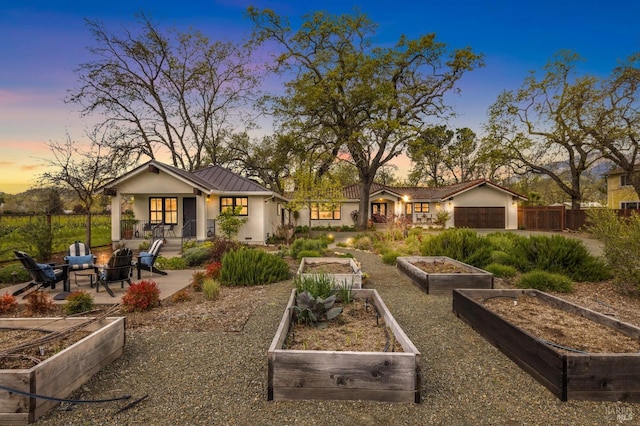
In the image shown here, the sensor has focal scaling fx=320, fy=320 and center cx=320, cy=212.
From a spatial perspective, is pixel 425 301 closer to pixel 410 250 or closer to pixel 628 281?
pixel 628 281

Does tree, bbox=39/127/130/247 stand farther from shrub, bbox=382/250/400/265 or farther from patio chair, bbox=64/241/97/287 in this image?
shrub, bbox=382/250/400/265

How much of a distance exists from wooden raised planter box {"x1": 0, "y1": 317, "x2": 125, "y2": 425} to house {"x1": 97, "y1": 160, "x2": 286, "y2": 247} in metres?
11.3

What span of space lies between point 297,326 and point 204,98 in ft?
90.8

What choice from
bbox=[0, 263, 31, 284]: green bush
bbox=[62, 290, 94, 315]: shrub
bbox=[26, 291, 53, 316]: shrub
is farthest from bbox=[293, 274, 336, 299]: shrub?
bbox=[0, 263, 31, 284]: green bush

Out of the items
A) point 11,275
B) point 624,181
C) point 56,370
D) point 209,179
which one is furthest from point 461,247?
point 624,181

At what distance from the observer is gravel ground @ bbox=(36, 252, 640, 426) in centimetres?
267

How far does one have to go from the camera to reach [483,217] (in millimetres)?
28344

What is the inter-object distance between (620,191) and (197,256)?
34.9m

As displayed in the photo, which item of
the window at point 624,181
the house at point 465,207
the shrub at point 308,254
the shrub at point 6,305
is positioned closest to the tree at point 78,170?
the shrub at point 6,305

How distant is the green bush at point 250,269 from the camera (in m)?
7.70

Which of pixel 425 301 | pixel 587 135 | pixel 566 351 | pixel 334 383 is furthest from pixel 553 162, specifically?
pixel 334 383

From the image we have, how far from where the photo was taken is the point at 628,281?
21.5ft

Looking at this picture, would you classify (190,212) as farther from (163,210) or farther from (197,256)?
(197,256)

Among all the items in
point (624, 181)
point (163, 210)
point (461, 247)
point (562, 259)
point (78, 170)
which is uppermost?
point (624, 181)
